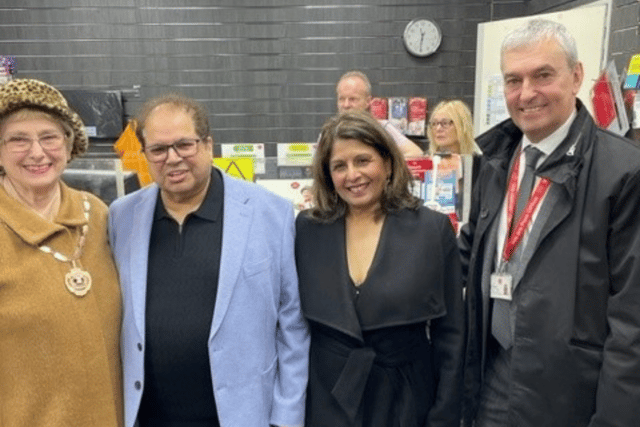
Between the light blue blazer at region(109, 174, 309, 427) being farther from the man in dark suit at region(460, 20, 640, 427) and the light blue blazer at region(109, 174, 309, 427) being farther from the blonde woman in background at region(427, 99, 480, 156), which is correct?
the blonde woman in background at region(427, 99, 480, 156)

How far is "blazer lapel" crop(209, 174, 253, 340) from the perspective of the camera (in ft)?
5.06

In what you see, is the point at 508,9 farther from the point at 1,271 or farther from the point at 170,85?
the point at 1,271

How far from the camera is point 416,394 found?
1644mm

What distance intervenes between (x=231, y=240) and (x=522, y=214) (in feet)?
2.93

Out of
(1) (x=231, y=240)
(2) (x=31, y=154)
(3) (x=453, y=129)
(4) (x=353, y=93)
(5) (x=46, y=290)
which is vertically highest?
(4) (x=353, y=93)

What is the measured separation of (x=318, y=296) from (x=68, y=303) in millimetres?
734

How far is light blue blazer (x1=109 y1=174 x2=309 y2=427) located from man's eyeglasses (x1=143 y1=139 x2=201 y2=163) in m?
0.18

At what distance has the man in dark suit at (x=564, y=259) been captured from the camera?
1.36 meters

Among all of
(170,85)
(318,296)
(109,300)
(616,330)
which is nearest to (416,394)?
(318,296)

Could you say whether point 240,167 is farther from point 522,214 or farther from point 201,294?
point 522,214

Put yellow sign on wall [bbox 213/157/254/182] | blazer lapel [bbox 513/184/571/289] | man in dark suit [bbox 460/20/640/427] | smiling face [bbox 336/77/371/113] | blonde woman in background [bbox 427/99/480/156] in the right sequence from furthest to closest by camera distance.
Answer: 1. blonde woman in background [bbox 427/99/480/156]
2. smiling face [bbox 336/77/371/113]
3. yellow sign on wall [bbox 213/157/254/182]
4. blazer lapel [bbox 513/184/571/289]
5. man in dark suit [bbox 460/20/640/427]

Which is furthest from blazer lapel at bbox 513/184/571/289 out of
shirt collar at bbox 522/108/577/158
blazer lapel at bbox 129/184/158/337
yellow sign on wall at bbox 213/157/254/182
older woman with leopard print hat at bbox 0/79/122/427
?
yellow sign on wall at bbox 213/157/254/182

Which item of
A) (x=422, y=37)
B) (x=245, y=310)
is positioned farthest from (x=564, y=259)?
(x=422, y=37)

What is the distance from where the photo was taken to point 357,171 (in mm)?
1631
